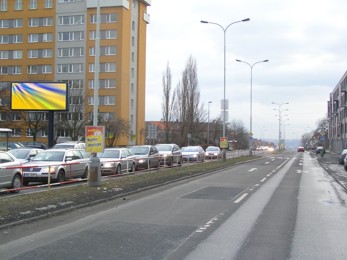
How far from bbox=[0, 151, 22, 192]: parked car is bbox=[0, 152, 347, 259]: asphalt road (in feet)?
13.4

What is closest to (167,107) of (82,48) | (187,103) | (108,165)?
(187,103)

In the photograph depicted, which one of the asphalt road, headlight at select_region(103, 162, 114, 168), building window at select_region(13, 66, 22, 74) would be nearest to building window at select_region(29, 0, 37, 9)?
building window at select_region(13, 66, 22, 74)

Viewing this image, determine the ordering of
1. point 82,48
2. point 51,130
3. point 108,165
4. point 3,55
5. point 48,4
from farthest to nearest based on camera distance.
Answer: point 3,55 < point 48,4 < point 82,48 < point 51,130 < point 108,165

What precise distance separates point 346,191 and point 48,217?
11.5m

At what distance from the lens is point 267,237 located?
787cm

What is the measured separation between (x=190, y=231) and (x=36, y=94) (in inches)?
1079

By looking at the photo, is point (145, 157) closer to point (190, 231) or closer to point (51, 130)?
point (51, 130)

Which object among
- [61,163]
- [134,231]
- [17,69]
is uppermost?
[17,69]

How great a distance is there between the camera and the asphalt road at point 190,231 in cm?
664

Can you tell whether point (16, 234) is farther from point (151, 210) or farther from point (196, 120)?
point (196, 120)

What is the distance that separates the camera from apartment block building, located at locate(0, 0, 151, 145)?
244 feet

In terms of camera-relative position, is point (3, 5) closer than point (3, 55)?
Yes

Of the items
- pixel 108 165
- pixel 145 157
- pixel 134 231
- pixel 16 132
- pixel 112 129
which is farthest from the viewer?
pixel 16 132

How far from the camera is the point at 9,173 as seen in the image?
47.1 ft
